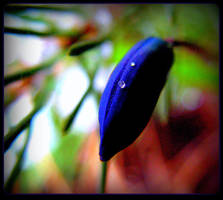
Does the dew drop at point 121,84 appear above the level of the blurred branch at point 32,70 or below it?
above

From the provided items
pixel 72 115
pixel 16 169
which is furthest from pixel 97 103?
pixel 16 169

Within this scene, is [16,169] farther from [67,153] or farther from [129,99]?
[129,99]

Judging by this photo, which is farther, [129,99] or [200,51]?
[200,51]

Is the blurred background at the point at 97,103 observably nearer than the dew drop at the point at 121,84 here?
No

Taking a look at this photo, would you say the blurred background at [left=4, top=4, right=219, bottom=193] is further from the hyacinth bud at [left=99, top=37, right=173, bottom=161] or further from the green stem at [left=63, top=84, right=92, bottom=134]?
the hyacinth bud at [left=99, top=37, right=173, bottom=161]

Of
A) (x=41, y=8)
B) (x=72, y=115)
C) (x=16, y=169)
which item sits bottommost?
(x=16, y=169)

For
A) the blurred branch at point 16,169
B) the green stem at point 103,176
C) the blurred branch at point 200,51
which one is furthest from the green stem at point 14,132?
the blurred branch at point 200,51

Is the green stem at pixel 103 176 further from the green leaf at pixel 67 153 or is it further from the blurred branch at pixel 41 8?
the blurred branch at pixel 41 8
